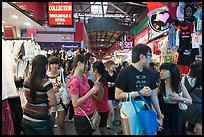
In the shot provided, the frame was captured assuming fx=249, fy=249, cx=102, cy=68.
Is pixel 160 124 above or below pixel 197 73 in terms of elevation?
below

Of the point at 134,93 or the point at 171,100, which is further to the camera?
the point at 171,100

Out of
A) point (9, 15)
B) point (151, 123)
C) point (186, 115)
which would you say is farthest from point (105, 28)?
point (151, 123)

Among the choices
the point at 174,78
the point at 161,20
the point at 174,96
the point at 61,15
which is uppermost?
the point at 61,15

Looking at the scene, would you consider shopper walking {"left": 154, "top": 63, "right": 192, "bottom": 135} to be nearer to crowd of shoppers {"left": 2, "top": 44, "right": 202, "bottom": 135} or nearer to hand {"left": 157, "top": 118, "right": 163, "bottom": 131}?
crowd of shoppers {"left": 2, "top": 44, "right": 202, "bottom": 135}

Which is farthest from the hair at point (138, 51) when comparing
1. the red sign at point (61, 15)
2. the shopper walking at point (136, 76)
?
the red sign at point (61, 15)

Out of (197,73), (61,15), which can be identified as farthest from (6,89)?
(61,15)

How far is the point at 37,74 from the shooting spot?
257cm

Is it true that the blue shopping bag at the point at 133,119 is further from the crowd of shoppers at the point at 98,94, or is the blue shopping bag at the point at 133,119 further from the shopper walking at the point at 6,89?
the shopper walking at the point at 6,89

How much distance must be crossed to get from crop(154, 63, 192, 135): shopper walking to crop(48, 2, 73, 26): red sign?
6230mm

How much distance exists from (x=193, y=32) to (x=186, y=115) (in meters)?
1.85

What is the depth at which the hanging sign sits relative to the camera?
15.6ft

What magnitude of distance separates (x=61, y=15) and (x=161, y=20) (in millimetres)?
4622

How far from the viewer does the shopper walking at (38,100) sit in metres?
2.55

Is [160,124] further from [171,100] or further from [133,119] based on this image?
[133,119]
